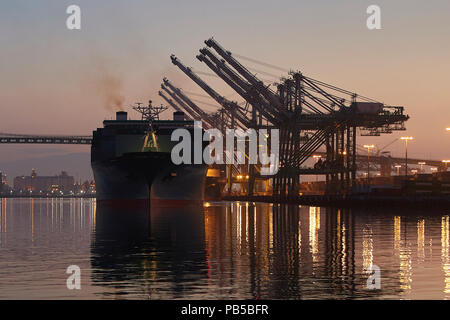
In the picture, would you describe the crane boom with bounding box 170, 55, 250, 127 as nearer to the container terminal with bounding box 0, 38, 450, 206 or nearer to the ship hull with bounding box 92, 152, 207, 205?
the container terminal with bounding box 0, 38, 450, 206

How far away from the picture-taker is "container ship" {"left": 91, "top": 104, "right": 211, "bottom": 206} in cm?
8506

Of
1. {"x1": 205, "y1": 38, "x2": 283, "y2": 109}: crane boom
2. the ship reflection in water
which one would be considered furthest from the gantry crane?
the ship reflection in water

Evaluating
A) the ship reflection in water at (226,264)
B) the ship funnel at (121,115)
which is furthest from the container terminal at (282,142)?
the ship reflection in water at (226,264)

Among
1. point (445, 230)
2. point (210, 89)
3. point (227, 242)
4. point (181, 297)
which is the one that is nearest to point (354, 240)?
point (227, 242)

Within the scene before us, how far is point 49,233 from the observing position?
47.2 m

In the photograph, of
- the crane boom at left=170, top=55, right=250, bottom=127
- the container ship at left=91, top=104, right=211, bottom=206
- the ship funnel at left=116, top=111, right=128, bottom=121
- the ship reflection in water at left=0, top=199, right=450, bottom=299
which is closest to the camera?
the ship reflection in water at left=0, top=199, right=450, bottom=299

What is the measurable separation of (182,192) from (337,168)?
41.2m

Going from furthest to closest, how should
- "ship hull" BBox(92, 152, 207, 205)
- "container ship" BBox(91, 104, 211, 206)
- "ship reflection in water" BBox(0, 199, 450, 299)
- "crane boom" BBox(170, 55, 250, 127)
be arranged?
"crane boom" BBox(170, 55, 250, 127), "container ship" BBox(91, 104, 211, 206), "ship hull" BBox(92, 152, 207, 205), "ship reflection in water" BBox(0, 199, 450, 299)

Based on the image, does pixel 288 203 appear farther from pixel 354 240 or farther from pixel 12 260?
pixel 12 260

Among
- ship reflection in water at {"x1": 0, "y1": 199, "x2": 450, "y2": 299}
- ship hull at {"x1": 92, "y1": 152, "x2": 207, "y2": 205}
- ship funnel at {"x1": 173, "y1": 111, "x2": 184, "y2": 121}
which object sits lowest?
ship reflection in water at {"x1": 0, "y1": 199, "x2": 450, "y2": 299}

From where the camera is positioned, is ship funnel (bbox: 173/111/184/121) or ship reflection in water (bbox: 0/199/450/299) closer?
ship reflection in water (bbox: 0/199/450/299)

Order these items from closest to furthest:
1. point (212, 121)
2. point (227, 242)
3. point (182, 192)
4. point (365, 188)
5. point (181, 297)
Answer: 1. point (181, 297)
2. point (227, 242)
3. point (182, 192)
4. point (365, 188)
5. point (212, 121)

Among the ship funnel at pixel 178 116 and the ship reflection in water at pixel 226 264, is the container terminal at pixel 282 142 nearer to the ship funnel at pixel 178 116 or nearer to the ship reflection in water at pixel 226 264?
the ship funnel at pixel 178 116

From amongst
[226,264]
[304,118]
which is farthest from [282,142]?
[226,264]
